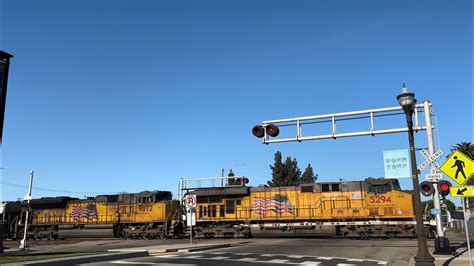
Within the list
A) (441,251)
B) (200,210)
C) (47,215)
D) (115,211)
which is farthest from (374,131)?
(47,215)

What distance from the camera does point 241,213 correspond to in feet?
108

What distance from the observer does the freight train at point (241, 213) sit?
29.4 meters

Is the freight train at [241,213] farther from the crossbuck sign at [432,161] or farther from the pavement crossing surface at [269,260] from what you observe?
the pavement crossing surface at [269,260]

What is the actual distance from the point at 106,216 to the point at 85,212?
2.28 meters

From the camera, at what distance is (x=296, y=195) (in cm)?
3200

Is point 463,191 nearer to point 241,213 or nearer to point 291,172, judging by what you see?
point 241,213

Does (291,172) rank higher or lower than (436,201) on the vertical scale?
higher

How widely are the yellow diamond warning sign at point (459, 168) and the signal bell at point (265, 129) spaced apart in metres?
8.57

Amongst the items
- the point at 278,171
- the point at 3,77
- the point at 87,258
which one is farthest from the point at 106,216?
the point at 278,171

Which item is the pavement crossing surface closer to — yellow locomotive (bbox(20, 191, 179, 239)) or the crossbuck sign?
the crossbuck sign

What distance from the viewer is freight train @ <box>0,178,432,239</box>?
96.3 ft

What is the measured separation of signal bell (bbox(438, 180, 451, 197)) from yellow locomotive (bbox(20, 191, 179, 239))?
860 inches

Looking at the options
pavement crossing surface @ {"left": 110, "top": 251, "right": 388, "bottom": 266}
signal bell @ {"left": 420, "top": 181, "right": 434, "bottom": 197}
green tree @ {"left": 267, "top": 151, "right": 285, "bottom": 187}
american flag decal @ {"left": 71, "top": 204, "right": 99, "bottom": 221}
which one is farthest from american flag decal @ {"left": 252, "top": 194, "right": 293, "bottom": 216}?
green tree @ {"left": 267, "top": 151, "right": 285, "bottom": 187}

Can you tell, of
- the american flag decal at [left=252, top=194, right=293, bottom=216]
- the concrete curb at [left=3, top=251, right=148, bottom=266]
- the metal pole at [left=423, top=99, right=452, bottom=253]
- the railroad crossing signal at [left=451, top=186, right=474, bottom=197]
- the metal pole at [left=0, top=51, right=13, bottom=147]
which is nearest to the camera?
the railroad crossing signal at [left=451, top=186, right=474, bottom=197]
